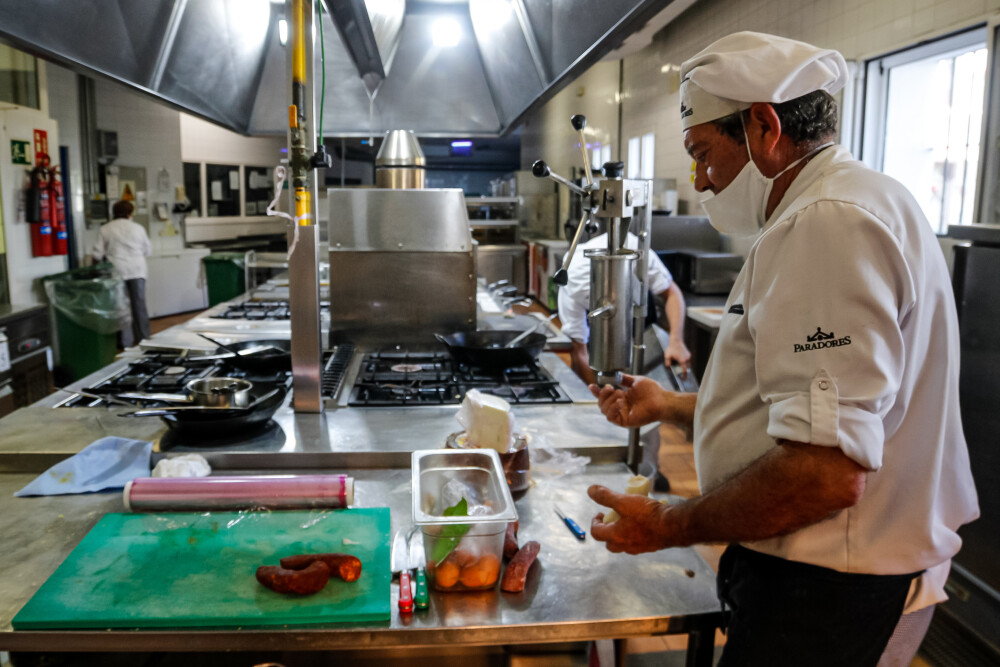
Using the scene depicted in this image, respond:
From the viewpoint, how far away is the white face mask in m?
1.16

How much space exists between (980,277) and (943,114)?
1840mm

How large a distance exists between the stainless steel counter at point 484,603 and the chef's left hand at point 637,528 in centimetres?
12

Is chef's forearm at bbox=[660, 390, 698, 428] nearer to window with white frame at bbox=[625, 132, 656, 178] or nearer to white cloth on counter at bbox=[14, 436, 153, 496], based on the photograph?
white cloth on counter at bbox=[14, 436, 153, 496]

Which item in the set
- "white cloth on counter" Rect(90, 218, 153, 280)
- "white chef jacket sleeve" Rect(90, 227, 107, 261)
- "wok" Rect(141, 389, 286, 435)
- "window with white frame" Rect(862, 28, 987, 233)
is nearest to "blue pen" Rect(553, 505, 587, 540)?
"wok" Rect(141, 389, 286, 435)

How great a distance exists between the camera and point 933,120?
392cm

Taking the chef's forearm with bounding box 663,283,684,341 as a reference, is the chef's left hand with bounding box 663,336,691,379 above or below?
below

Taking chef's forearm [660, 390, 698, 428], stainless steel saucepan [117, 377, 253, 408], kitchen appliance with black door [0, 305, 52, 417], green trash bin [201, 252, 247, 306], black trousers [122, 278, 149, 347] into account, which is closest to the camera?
chef's forearm [660, 390, 698, 428]

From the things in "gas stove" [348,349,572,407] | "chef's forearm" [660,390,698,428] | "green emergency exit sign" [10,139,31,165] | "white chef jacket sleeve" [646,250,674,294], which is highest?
"green emergency exit sign" [10,139,31,165]

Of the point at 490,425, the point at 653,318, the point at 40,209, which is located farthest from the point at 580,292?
the point at 40,209

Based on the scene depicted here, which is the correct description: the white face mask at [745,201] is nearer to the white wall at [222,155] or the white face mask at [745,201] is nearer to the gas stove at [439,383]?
the gas stove at [439,383]

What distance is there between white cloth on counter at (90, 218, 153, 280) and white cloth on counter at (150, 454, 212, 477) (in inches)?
259

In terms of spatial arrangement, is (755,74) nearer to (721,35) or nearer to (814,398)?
(814,398)

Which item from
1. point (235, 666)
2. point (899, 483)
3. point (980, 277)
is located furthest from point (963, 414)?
point (235, 666)

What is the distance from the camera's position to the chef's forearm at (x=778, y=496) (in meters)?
0.94
